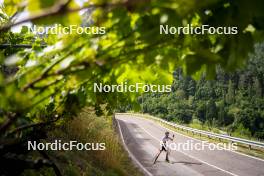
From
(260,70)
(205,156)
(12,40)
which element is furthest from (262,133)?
(12,40)

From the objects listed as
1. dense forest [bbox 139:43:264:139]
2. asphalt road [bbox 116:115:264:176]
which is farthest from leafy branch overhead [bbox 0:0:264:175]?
dense forest [bbox 139:43:264:139]

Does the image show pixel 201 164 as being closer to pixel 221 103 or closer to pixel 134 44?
pixel 134 44

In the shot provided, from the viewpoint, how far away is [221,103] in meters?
126

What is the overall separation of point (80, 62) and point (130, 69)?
→ 0.34 m

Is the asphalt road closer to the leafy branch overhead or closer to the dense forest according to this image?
the leafy branch overhead

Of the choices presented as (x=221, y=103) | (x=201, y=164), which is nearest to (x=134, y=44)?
(x=201, y=164)

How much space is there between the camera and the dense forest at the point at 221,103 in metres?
106

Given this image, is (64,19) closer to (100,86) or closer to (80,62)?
(80,62)

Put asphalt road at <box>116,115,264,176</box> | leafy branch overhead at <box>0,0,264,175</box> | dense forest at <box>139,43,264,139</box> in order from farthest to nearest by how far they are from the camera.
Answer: dense forest at <box>139,43,264,139</box> → asphalt road at <box>116,115,264,176</box> → leafy branch overhead at <box>0,0,264,175</box>

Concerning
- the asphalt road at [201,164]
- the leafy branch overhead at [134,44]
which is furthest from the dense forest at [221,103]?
the leafy branch overhead at [134,44]

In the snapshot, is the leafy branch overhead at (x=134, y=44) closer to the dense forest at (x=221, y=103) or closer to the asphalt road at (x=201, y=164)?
the asphalt road at (x=201, y=164)

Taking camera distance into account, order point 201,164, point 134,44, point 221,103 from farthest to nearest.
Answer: point 221,103 < point 201,164 < point 134,44

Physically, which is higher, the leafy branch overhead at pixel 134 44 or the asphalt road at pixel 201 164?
the leafy branch overhead at pixel 134 44

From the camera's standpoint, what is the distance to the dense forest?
106500 mm
